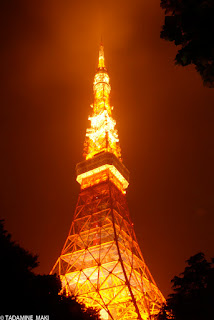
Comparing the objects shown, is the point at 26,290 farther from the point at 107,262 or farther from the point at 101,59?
the point at 101,59

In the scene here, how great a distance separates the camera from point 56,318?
10797 mm

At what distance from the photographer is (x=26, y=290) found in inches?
395

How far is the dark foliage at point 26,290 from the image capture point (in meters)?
9.60

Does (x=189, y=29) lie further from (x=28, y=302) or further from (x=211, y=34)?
(x=28, y=302)

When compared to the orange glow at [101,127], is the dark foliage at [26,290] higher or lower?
lower

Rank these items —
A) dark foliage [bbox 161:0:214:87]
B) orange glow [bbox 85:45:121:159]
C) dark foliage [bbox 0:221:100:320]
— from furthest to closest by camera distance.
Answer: orange glow [bbox 85:45:121:159], dark foliage [bbox 0:221:100:320], dark foliage [bbox 161:0:214:87]

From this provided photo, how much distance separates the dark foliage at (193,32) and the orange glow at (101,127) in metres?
25.6

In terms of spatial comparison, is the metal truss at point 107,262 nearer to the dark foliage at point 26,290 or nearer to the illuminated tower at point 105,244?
the illuminated tower at point 105,244

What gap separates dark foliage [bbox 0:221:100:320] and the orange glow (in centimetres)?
1873

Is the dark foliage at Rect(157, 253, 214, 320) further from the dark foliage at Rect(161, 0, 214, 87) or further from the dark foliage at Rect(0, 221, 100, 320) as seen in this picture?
the dark foliage at Rect(161, 0, 214, 87)

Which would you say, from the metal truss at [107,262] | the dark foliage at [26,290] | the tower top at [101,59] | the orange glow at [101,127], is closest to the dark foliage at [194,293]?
the dark foliage at [26,290]

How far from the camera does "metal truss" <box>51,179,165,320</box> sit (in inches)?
815

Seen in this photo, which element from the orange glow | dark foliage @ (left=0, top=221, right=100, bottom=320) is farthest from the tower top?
dark foliage @ (left=0, top=221, right=100, bottom=320)

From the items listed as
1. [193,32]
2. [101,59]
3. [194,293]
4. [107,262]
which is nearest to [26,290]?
[194,293]
